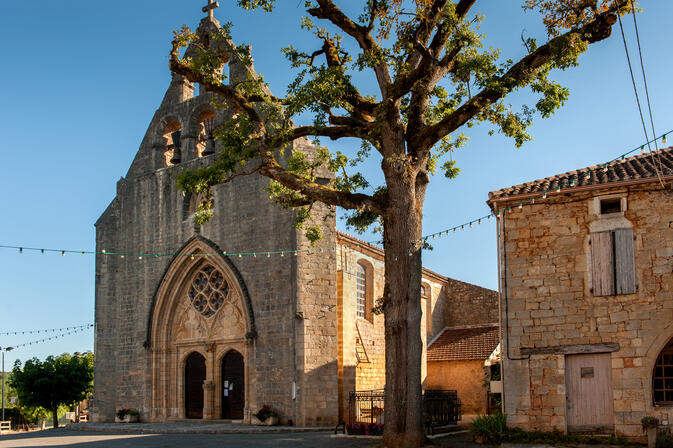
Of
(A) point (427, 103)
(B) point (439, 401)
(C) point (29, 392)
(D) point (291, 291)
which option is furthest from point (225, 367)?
(A) point (427, 103)

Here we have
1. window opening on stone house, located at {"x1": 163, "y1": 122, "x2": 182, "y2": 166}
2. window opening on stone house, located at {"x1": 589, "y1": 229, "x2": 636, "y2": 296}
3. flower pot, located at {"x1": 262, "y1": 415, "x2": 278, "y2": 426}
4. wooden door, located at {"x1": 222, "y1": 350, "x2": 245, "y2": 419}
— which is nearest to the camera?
window opening on stone house, located at {"x1": 589, "y1": 229, "x2": 636, "y2": 296}

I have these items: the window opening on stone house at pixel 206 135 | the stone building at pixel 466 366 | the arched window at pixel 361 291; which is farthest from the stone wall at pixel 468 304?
the window opening on stone house at pixel 206 135

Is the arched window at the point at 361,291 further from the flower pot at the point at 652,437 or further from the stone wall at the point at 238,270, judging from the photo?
the flower pot at the point at 652,437

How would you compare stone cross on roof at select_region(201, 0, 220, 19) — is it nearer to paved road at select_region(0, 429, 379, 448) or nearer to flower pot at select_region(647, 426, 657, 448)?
paved road at select_region(0, 429, 379, 448)

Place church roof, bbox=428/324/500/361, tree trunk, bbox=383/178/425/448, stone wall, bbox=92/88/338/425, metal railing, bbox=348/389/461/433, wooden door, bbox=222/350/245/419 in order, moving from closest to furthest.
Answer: tree trunk, bbox=383/178/425/448 → metal railing, bbox=348/389/461/433 → stone wall, bbox=92/88/338/425 → wooden door, bbox=222/350/245/419 → church roof, bbox=428/324/500/361

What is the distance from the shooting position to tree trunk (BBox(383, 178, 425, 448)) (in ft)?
43.1

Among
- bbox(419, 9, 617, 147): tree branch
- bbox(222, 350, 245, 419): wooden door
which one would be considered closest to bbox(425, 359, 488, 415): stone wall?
bbox(222, 350, 245, 419): wooden door

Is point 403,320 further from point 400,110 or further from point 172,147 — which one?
point 172,147

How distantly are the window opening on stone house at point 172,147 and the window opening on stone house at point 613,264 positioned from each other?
16.5 metres

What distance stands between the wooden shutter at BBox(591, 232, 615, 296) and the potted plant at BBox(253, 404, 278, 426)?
1009 cm

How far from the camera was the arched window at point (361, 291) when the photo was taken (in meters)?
25.0

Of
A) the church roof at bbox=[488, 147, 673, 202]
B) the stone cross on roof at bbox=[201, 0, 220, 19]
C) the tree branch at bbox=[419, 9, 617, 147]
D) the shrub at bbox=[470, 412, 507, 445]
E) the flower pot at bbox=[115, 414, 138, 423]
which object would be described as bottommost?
the flower pot at bbox=[115, 414, 138, 423]

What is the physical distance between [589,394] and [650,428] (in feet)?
4.87

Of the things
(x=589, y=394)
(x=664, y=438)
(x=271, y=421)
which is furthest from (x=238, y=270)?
(x=664, y=438)
